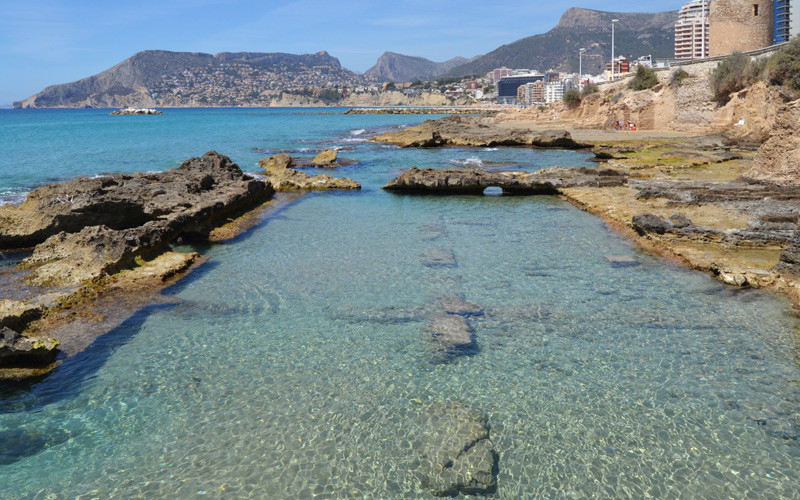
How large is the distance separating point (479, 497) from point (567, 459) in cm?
113

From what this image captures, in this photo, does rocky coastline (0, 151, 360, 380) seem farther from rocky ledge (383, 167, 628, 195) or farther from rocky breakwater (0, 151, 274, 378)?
rocky ledge (383, 167, 628, 195)

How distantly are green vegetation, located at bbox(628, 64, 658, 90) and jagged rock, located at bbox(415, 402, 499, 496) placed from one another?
52199 mm

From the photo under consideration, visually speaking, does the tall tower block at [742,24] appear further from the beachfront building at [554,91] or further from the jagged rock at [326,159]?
the beachfront building at [554,91]

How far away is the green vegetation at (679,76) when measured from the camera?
148ft

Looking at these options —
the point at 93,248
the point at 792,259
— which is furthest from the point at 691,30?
the point at 93,248

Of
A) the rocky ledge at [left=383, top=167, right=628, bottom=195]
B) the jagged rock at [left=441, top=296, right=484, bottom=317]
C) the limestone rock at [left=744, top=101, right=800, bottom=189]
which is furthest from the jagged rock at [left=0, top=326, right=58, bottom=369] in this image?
the limestone rock at [left=744, top=101, right=800, bottom=189]

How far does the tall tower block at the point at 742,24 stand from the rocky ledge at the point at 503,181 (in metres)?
32.9

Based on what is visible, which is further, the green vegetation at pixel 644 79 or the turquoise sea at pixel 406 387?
the green vegetation at pixel 644 79

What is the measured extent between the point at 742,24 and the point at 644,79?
8809mm

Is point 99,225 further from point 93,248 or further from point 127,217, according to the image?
point 127,217

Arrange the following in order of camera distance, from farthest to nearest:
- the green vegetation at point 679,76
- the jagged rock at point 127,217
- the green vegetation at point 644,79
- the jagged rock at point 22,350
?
A: the green vegetation at point 644,79, the green vegetation at point 679,76, the jagged rock at point 127,217, the jagged rock at point 22,350

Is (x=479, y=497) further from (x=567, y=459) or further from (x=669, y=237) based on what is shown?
(x=669, y=237)

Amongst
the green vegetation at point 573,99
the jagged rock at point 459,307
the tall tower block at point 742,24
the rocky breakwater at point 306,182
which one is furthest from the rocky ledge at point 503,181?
the green vegetation at point 573,99

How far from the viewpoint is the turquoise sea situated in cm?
554
